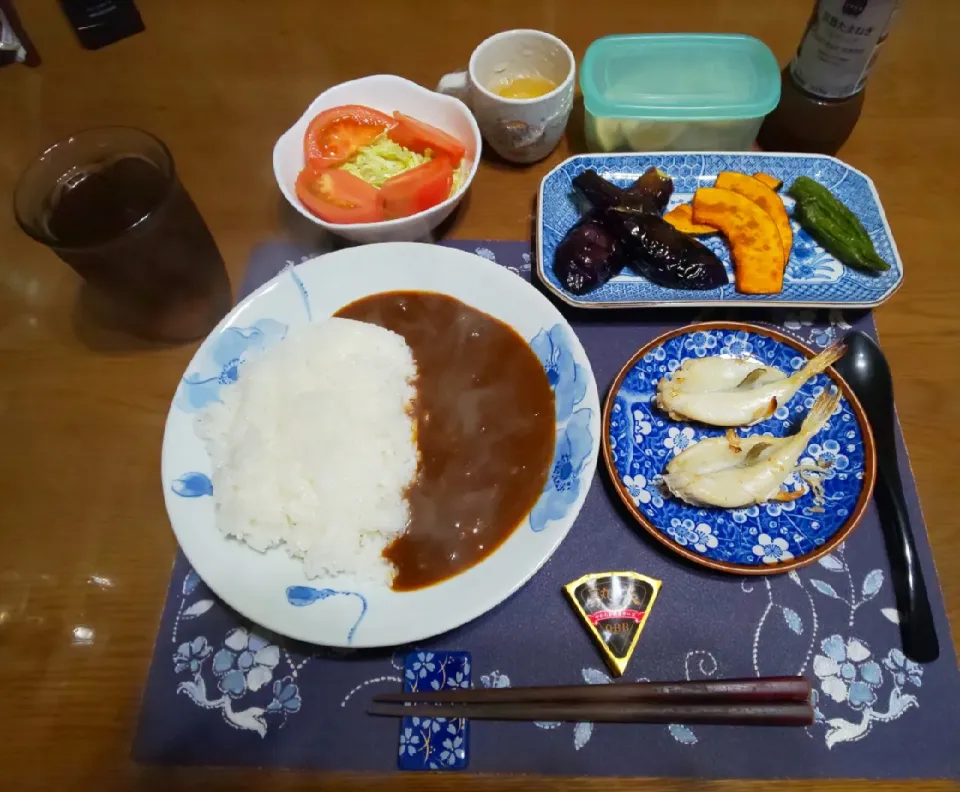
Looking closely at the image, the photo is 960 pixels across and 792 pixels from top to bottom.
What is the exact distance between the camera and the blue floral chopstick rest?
134cm

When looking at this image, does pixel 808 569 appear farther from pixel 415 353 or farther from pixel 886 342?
pixel 415 353

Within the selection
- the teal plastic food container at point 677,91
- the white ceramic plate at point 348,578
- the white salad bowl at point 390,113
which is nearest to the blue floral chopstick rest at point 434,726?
the white ceramic plate at point 348,578

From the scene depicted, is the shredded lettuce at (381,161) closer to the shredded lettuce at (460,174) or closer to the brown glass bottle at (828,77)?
the shredded lettuce at (460,174)

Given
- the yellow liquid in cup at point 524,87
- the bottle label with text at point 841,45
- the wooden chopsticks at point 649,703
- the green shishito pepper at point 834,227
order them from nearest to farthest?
1. the wooden chopsticks at point 649,703
2. the bottle label with text at point 841,45
3. the green shishito pepper at point 834,227
4. the yellow liquid in cup at point 524,87

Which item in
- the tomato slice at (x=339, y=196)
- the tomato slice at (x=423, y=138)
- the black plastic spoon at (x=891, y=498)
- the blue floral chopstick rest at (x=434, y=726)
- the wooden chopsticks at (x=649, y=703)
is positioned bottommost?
the blue floral chopstick rest at (x=434, y=726)

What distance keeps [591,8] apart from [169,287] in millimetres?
2032

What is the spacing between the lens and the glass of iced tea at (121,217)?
1551mm

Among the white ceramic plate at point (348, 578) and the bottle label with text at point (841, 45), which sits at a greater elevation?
the bottle label with text at point (841, 45)

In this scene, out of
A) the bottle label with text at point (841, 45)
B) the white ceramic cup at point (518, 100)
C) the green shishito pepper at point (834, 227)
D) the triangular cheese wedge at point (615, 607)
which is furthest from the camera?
the white ceramic cup at point (518, 100)

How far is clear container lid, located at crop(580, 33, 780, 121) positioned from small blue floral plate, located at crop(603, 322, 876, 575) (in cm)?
78

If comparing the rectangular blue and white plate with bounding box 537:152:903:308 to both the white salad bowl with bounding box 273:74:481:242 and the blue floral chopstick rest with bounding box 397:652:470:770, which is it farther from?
the blue floral chopstick rest with bounding box 397:652:470:770

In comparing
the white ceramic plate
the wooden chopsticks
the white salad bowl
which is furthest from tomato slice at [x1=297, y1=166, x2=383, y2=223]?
the wooden chopsticks

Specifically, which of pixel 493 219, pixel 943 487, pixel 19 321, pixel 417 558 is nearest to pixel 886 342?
pixel 943 487

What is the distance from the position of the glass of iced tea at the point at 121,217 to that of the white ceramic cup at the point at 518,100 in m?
0.94
